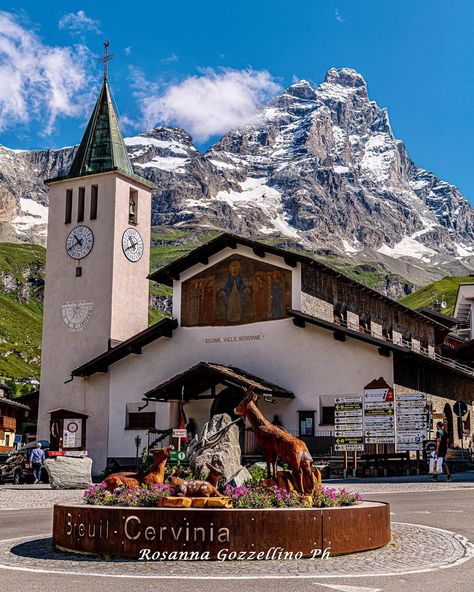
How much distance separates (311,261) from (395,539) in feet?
79.3

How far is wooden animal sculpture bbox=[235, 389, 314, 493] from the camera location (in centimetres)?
1236

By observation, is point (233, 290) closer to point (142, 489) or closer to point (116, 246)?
point (116, 246)

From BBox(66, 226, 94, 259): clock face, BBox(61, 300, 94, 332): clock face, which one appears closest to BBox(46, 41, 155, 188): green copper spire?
BBox(66, 226, 94, 259): clock face

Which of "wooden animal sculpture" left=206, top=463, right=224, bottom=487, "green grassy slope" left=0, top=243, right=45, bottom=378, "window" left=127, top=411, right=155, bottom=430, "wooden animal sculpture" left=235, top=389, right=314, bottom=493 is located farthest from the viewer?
"green grassy slope" left=0, top=243, right=45, bottom=378

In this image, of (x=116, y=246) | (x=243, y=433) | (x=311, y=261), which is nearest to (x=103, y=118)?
(x=116, y=246)

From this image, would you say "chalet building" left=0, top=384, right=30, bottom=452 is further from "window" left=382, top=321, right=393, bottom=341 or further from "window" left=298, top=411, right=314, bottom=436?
"window" left=298, top=411, right=314, bottom=436

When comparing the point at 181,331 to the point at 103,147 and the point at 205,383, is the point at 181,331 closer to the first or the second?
the point at 205,383

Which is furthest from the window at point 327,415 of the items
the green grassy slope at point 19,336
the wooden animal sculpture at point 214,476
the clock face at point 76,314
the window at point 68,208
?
the green grassy slope at point 19,336

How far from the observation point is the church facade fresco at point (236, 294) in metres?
36.6

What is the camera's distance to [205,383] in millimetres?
35719

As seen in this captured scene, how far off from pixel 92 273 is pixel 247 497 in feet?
107

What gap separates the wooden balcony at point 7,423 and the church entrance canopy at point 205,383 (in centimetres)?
4241

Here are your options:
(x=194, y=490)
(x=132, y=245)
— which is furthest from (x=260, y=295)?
(x=194, y=490)

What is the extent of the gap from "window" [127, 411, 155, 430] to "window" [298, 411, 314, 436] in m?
7.16
